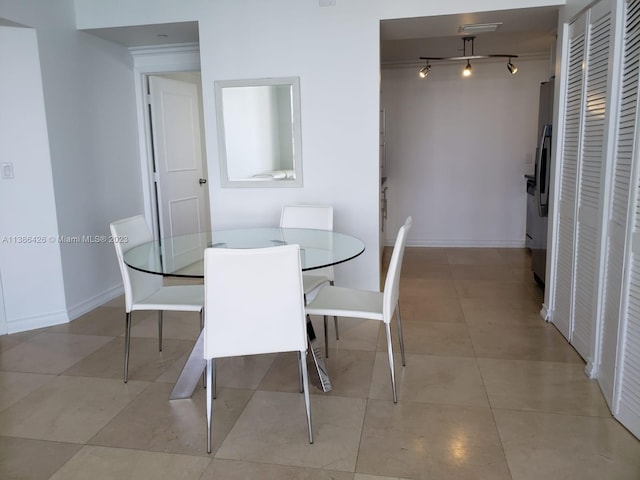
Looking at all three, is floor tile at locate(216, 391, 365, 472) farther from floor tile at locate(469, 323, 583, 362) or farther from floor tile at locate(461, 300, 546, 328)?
floor tile at locate(461, 300, 546, 328)

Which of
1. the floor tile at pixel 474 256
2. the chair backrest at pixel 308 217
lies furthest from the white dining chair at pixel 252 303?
the floor tile at pixel 474 256

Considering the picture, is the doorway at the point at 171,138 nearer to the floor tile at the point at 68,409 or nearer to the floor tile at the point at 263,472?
the floor tile at the point at 68,409

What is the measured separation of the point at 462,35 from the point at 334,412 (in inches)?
130

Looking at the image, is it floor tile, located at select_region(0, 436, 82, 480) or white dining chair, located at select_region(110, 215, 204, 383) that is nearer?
floor tile, located at select_region(0, 436, 82, 480)

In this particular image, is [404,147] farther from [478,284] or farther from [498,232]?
[478,284]

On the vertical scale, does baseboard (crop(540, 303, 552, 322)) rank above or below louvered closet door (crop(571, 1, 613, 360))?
below

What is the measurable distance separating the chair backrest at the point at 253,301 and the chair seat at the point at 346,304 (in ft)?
1.36

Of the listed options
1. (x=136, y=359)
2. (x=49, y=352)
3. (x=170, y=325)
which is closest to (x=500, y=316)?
(x=170, y=325)

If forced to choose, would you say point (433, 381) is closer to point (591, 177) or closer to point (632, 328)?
point (632, 328)

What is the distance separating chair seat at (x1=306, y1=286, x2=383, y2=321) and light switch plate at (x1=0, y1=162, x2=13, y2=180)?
2.33m

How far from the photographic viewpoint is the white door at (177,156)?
4812 millimetres

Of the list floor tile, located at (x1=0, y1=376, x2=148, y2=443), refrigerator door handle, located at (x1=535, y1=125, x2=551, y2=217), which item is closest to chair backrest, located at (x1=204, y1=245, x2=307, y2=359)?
floor tile, located at (x1=0, y1=376, x2=148, y2=443)

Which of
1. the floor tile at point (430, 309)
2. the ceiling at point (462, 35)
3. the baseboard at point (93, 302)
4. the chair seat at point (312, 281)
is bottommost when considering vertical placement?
the floor tile at point (430, 309)

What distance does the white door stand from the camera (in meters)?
4.81
